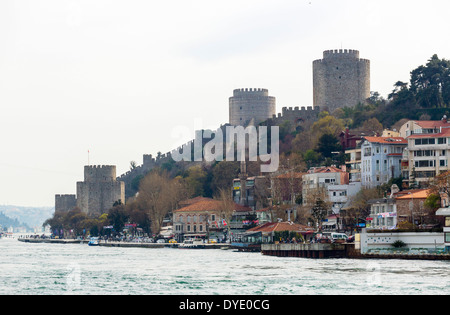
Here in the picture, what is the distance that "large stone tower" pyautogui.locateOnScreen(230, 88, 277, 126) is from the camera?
139000 mm

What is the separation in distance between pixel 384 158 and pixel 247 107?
163ft

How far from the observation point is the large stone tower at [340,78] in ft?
393

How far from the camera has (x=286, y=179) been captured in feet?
337

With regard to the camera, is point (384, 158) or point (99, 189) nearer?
point (384, 158)

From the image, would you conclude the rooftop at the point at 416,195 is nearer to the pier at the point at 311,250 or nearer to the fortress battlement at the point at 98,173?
the pier at the point at 311,250

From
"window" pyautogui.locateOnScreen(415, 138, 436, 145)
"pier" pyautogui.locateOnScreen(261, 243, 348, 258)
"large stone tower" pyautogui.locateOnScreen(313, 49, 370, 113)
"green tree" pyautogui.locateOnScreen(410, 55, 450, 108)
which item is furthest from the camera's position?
"large stone tower" pyautogui.locateOnScreen(313, 49, 370, 113)

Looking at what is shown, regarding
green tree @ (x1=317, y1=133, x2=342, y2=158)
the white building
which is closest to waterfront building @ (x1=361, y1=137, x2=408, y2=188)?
the white building

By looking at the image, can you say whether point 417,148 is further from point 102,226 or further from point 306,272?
point 102,226

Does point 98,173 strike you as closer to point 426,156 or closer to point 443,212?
point 426,156

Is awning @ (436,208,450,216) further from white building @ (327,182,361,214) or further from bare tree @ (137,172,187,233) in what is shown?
bare tree @ (137,172,187,233)

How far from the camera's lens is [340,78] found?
12000 cm

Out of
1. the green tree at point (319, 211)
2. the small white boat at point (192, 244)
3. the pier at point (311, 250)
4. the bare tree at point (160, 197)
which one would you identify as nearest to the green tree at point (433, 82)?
the green tree at point (319, 211)

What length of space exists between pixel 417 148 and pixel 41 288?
155 feet

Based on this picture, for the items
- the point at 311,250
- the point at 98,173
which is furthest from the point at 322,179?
the point at 98,173
